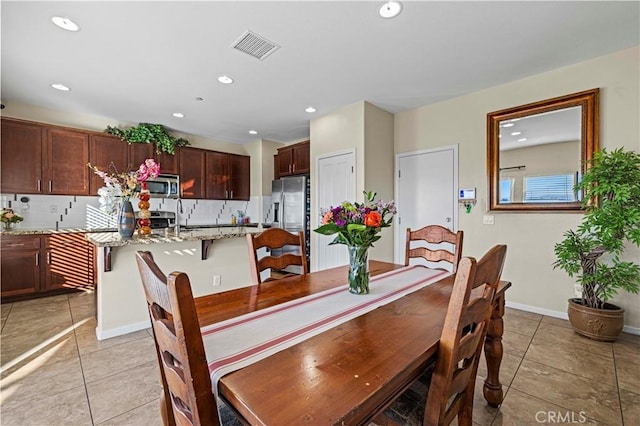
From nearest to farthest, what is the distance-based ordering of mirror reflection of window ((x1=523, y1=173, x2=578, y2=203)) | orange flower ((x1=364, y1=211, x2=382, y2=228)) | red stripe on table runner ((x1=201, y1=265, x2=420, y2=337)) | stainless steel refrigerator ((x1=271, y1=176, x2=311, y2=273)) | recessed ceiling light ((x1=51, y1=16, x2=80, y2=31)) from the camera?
red stripe on table runner ((x1=201, y1=265, x2=420, y2=337)), orange flower ((x1=364, y1=211, x2=382, y2=228)), recessed ceiling light ((x1=51, y1=16, x2=80, y2=31)), mirror reflection of window ((x1=523, y1=173, x2=578, y2=203)), stainless steel refrigerator ((x1=271, y1=176, x2=311, y2=273))

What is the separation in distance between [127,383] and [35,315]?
2188mm

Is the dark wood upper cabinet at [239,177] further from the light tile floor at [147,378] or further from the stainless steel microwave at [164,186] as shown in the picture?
the light tile floor at [147,378]

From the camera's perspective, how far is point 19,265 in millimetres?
3473

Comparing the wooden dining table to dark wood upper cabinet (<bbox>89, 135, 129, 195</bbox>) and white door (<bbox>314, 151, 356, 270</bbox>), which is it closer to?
white door (<bbox>314, 151, 356, 270</bbox>)

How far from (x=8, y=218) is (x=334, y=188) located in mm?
4246

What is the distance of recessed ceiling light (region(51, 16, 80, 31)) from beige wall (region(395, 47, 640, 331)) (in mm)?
3721

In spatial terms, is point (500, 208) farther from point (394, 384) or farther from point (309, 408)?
point (309, 408)

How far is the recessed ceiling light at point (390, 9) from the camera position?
1966 millimetres

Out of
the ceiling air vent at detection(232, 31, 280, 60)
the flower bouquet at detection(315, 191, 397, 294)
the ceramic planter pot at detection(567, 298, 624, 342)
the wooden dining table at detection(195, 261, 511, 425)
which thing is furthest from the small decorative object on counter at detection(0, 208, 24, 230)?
the ceramic planter pot at detection(567, 298, 624, 342)


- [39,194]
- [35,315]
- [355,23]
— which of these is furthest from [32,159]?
[355,23]

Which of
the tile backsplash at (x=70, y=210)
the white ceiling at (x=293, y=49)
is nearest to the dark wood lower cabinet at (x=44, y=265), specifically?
the tile backsplash at (x=70, y=210)

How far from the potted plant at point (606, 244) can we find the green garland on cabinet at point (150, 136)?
548 cm

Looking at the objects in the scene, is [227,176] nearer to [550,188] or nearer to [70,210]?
[70,210]

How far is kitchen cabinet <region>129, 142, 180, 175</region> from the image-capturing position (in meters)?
4.50
